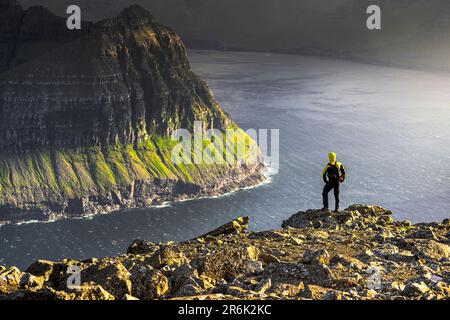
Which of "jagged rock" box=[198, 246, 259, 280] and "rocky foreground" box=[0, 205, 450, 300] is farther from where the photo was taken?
"jagged rock" box=[198, 246, 259, 280]

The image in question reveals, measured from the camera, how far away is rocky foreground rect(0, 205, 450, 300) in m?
24.7

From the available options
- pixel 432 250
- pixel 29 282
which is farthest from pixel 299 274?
pixel 29 282

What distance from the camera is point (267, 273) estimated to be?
2808cm

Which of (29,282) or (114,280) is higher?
(114,280)

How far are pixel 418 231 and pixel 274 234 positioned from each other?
31.6 ft

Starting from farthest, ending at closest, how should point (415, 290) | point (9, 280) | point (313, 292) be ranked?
point (9, 280)
point (415, 290)
point (313, 292)

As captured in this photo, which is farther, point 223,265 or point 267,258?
point 267,258

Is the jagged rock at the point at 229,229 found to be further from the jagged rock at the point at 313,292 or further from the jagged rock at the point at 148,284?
the jagged rock at the point at 313,292

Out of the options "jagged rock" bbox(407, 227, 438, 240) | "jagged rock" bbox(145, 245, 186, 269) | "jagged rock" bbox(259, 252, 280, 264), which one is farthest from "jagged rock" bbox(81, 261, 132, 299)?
"jagged rock" bbox(407, 227, 438, 240)

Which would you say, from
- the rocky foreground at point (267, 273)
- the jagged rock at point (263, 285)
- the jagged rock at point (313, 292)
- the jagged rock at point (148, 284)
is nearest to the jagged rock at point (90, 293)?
the rocky foreground at point (267, 273)

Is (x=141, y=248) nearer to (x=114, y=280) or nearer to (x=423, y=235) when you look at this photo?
(x=114, y=280)

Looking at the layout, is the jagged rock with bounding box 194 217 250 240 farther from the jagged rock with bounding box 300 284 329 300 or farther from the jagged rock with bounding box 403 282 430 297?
the jagged rock with bounding box 403 282 430 297

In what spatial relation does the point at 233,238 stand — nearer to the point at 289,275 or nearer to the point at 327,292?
the point at 289,275
